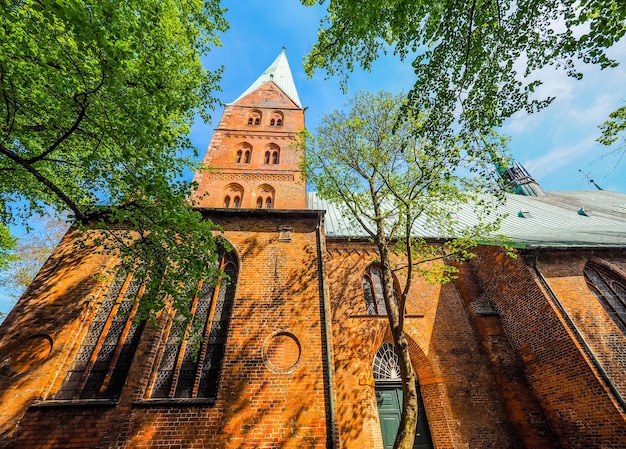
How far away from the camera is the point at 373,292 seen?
9.61 meters

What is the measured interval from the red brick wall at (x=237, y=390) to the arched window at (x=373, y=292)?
10.0 ft

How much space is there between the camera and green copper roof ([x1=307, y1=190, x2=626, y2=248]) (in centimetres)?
905

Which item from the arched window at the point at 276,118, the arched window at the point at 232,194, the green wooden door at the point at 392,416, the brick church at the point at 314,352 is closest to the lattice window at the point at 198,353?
the brick church at the point at 314,352

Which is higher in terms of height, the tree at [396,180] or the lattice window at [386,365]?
the tree at [396,180]

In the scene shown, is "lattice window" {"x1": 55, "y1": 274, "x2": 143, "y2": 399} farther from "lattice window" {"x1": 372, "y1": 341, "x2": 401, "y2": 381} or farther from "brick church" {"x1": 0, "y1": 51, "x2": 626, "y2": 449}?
"lattice window" {"x1": 372, "y1": 341, "x2": 401, "y2": 381}

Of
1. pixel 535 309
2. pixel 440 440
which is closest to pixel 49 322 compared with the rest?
pixel 440 440

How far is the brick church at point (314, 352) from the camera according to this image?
5293mm

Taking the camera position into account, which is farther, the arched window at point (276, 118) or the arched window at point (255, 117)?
the arched window at point (276, 118)

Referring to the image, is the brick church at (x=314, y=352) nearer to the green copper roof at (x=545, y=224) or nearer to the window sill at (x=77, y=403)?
the window sill at (x=77, y=403)

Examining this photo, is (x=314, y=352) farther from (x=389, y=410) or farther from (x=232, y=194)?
(x=232, y=194)

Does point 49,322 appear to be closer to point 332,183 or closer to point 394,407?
point 332,183

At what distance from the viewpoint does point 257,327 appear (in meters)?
6.49

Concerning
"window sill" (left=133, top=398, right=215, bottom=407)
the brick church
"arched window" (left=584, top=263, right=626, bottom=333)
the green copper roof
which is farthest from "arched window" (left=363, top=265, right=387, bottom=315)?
"arched window" (left=584, top=263, right=626, bottom=333)

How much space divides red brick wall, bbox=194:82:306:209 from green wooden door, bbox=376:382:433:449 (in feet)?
22.8
